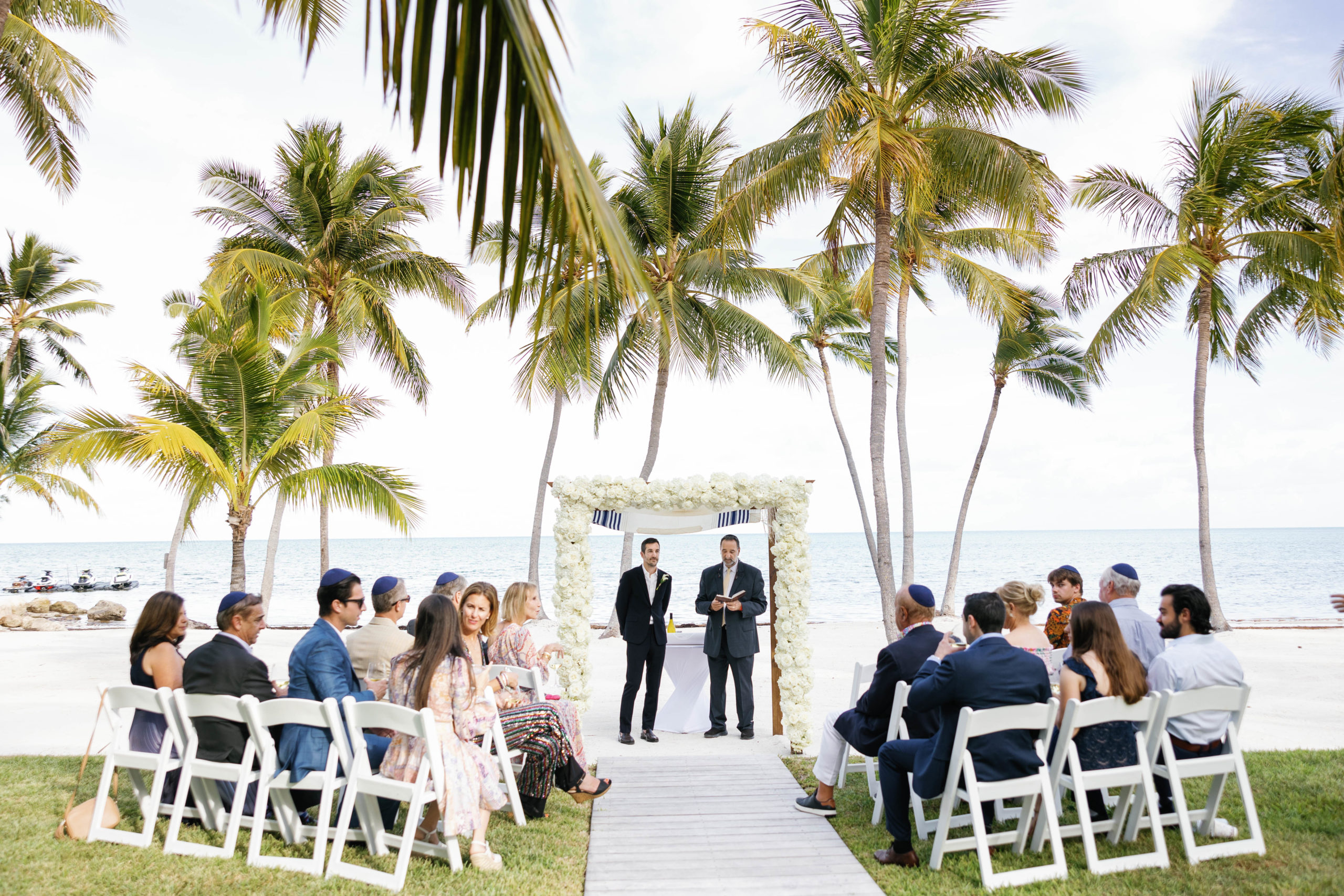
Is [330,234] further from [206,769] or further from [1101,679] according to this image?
[1101,679]

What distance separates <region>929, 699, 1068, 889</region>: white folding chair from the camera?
171 inches

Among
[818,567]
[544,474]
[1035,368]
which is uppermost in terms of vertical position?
[1035,368]

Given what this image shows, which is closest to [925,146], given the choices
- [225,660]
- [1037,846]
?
[1037,846]

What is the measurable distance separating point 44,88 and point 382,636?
8913 mm

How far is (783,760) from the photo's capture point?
737 cm

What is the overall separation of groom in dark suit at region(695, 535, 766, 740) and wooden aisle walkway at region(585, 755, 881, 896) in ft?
4.63

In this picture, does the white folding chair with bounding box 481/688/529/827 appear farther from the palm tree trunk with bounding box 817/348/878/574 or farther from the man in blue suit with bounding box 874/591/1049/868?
the palm tree trunk with bounding box 817/348/878/574

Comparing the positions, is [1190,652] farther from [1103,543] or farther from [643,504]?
[1103,543]

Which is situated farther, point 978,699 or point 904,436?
point 904,436

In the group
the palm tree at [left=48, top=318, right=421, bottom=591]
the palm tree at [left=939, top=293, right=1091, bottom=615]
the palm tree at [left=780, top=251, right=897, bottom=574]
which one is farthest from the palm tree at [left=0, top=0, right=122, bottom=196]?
the palm tree at [left=939, top=293, right=1091, bottom=615]

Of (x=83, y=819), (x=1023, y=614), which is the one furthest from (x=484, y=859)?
(x=1023, y=614)

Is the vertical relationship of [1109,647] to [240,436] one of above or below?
below

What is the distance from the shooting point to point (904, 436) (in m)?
20.0

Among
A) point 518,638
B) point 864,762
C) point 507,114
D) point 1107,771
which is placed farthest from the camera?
point 864,762
